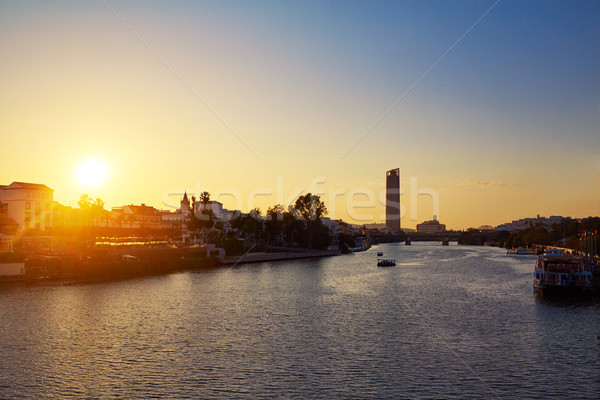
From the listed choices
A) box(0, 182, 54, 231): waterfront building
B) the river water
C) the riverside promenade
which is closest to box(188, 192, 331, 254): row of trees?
the riverside promenade

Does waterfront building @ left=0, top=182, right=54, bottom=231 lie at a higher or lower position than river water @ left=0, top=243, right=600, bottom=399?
higher

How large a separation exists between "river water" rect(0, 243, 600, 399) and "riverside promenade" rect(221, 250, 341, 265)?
6211 centimetres

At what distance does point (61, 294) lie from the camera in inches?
2589

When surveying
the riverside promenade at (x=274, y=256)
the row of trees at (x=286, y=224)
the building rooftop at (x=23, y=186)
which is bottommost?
Result: the riverside promenade at (x=274, y=256)

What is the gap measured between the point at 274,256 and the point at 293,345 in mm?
114243

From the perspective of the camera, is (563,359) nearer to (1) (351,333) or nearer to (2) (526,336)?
(2) (526,336)

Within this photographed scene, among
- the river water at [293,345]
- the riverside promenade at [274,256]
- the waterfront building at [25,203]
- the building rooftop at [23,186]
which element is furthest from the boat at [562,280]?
the building rooftop at [23,186]

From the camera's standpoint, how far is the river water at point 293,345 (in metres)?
30.7

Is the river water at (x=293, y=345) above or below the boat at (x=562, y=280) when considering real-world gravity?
below

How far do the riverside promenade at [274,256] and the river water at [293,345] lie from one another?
204 feet

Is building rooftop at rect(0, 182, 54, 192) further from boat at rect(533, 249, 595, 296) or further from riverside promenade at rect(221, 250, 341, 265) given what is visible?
boat at rect(533, 249, 595, 296)

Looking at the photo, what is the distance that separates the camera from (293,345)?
40.4 m

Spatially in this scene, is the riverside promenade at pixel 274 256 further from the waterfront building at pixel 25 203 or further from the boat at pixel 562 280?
the boat at pixel 562 280

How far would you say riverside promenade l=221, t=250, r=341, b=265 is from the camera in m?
133
